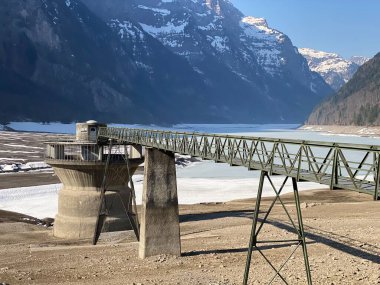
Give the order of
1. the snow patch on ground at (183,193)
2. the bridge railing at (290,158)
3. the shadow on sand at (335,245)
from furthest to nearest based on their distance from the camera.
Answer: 1. the snow patch on ground at (183,193)
2. the shadow on sand at (335,245)
3. the bridge railing at (290,158)

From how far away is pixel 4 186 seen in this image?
69.7 m

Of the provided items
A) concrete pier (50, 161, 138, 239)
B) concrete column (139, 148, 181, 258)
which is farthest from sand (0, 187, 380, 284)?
concrete pier (50, 161, 138, 239)

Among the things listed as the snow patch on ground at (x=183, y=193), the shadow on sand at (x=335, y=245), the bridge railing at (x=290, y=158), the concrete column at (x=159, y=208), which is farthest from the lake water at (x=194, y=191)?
the shadow on sand at (x=335, y=245)

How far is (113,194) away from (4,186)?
3364 centimetres

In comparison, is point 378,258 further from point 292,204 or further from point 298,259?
point 292,204

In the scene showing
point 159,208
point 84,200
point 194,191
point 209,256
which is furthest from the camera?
point 194,191

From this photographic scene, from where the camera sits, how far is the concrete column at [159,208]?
29.5 metres

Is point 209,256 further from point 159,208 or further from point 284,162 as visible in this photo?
point 284,162

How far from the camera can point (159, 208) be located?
29.8 m

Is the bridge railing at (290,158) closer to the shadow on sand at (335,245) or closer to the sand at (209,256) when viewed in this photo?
the sand at (209,256)

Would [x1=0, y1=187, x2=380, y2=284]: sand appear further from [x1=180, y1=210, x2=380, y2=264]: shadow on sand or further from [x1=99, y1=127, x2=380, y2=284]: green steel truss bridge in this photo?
[x1=99, y1=127, x2=380, y2=284]: green steel truss bridge

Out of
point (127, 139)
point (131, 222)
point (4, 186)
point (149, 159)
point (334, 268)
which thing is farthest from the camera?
point (4, 186)

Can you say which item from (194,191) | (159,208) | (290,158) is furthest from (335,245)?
(194,191)

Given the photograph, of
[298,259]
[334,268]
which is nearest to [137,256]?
[298,259]
